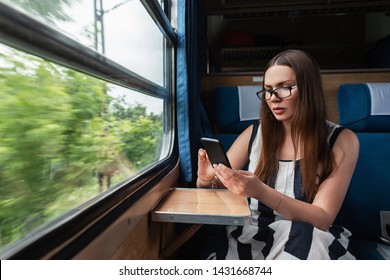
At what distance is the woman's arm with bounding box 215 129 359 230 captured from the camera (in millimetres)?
873

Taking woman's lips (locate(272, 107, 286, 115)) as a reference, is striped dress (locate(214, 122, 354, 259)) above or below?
below

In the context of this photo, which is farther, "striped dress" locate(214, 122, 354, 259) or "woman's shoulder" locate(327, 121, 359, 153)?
"woman's shoulder" locate(327, 121, 359, 153)

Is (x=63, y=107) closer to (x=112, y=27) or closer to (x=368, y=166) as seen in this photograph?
(x=112, y=27)

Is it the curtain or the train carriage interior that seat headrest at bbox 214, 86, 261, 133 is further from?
the curtain

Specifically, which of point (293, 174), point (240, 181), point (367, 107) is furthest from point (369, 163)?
point (240, 181)

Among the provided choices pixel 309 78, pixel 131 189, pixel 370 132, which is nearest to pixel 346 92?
pixel 370 132

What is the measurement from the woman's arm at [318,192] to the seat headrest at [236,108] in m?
→ 0.69

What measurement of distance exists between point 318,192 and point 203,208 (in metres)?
0.46

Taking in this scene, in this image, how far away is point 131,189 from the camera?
0.91 m

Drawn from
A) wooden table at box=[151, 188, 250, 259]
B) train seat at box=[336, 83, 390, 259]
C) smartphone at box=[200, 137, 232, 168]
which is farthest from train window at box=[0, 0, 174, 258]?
train seat at box=[336, 83, 390, 259]

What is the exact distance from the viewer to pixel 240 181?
33.9 inches

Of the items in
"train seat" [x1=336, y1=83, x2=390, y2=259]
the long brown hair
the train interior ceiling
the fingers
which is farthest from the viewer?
the train interior ceiling

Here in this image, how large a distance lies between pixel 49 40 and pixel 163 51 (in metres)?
1.15
